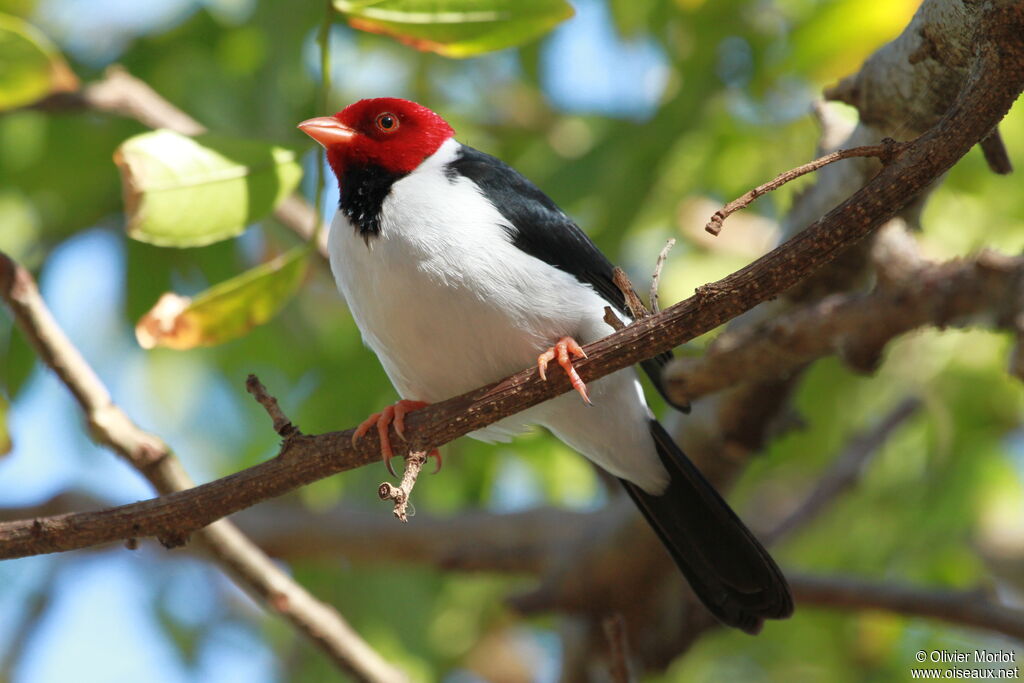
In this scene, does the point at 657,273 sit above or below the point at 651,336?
above

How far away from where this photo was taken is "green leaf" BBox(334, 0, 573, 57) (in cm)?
301

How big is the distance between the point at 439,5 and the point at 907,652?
3.89 meters

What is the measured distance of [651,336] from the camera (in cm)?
237

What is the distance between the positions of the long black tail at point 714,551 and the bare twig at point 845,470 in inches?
65.6

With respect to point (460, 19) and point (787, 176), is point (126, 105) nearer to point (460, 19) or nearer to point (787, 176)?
point (460, 19)

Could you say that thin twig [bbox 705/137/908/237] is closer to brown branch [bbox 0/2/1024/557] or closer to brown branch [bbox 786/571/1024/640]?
brown branch [bbox 0/2/1024/557]

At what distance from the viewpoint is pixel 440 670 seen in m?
4.63

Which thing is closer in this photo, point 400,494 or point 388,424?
point 400,494

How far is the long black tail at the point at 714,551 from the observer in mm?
3449

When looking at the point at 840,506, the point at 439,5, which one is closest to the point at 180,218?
the point at 439,5

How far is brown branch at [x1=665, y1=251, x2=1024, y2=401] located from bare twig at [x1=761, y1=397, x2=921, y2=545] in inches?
70.2

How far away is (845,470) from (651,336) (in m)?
3.24

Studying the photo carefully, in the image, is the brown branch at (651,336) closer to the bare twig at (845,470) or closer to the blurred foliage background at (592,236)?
the blurred foliage background at (592,236)

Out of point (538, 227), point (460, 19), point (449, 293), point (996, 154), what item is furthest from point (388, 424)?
point (996, 154)
